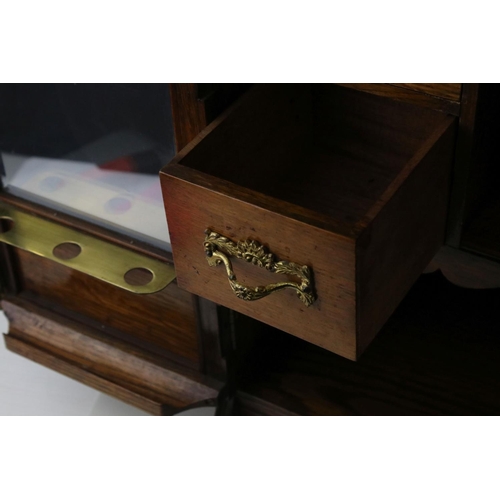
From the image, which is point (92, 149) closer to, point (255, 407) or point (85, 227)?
point (85, 227)

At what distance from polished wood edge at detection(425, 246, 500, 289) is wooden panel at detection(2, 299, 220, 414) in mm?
323

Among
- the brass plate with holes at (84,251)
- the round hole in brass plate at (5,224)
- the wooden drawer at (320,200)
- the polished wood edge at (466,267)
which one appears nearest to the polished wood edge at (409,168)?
the wooden drawer at (320,200)

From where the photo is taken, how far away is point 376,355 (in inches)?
50.8

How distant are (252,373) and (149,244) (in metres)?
0.23

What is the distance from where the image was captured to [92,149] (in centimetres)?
116

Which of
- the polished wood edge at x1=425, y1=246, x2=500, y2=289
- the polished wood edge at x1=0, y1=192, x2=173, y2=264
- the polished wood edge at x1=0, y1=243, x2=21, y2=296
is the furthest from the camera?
the polished wood edge at x1=0, y1=243, x2=21, y2=296

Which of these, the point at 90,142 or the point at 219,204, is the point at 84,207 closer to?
the point at 90,142

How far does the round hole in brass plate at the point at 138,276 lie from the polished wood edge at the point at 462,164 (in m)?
0.35

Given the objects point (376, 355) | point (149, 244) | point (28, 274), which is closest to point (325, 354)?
point (376, 355)

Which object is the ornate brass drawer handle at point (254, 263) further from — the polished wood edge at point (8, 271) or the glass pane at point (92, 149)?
the polished wood edge at point (8, 271)

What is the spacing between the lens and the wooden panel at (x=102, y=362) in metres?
1.26

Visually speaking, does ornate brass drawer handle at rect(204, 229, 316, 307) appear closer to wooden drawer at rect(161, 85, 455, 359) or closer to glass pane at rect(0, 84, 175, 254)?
wooden drawer at rect(161, 85, 455, 359)

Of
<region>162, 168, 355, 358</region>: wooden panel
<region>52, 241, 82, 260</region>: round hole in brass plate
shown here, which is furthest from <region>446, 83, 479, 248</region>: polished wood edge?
<region>52, 241, 82, 260</region>: round hole in brass plate

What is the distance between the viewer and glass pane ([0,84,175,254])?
107cm
